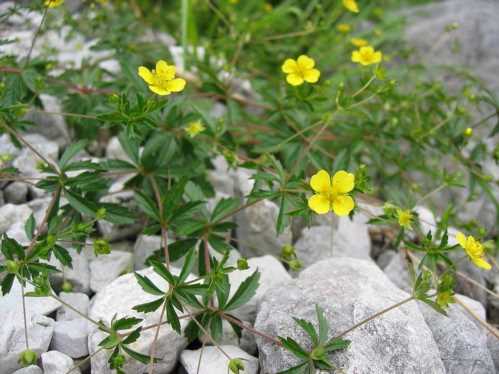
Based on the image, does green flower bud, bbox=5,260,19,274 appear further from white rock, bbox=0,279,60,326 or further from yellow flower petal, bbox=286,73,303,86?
yellow flower petal, bbox=286,73,303,86

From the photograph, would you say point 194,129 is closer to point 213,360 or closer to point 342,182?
point 342,182

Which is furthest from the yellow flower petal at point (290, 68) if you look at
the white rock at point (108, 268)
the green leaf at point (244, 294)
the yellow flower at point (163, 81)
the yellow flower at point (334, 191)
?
the white rock at point (108, 268)

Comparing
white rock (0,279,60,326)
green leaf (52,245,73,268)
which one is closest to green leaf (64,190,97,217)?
green leaf (52,245,73,268)

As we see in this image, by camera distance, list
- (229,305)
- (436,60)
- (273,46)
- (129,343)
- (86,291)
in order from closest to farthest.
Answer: (129,343) → (229,305) → (86,291) → (273,46) → (436,60)

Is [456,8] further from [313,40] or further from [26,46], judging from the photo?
[26,46]

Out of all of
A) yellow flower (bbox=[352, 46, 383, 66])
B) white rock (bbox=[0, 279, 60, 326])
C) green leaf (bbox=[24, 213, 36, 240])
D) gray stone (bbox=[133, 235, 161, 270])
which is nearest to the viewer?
white rock (bbox=[0, 279, 60, 326])

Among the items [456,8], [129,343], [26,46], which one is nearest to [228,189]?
[129,343]

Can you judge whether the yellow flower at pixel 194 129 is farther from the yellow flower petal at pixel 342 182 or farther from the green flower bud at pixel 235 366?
the green flower bud at pixel 235 366
